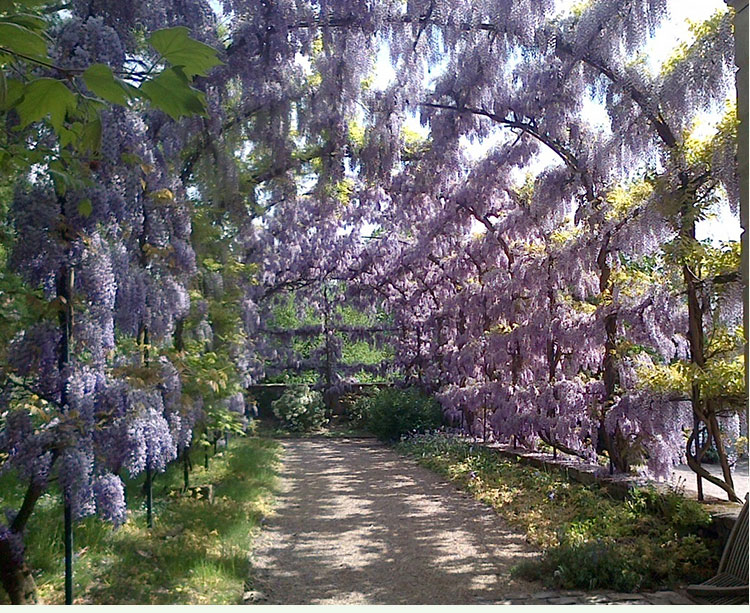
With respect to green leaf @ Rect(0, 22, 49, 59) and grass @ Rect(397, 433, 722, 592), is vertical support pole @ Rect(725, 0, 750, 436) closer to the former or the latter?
grass @ Rect(397, 433, 722, 592)

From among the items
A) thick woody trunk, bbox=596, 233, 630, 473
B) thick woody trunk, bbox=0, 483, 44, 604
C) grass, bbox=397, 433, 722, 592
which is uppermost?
thick woody trunk, bbox=596, 233, 630, 473

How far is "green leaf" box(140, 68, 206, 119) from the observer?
774 mm

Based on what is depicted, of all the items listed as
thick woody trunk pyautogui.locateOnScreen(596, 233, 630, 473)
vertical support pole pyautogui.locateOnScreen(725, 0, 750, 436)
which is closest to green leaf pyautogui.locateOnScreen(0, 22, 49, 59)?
vertical support pole pyautogui.locateOnScreen(725, 0, 750, 436)

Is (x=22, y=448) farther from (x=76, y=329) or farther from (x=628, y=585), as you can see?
(x=628, y=585)

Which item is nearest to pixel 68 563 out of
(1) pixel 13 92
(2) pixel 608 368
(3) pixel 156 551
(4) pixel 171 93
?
(3) pixel 156 551

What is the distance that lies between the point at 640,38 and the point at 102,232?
10.5 feet

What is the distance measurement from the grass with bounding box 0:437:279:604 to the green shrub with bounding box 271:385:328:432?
242 inches

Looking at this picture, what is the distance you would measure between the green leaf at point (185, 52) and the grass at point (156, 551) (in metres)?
2.49

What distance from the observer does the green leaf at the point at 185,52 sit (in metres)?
0.76

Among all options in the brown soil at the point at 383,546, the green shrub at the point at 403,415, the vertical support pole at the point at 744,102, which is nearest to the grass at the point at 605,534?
the brown soil at the point at 383,546

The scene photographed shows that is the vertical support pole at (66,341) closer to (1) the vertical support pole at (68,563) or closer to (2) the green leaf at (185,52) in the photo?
(1) the vertical support pole at (68,563)

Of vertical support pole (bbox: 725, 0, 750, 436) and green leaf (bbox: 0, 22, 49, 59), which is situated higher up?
vertical support pole (bbox: 725, 0, 750, 436)

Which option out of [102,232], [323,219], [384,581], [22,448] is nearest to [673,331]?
[384,581]

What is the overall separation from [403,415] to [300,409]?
7.38 ft
